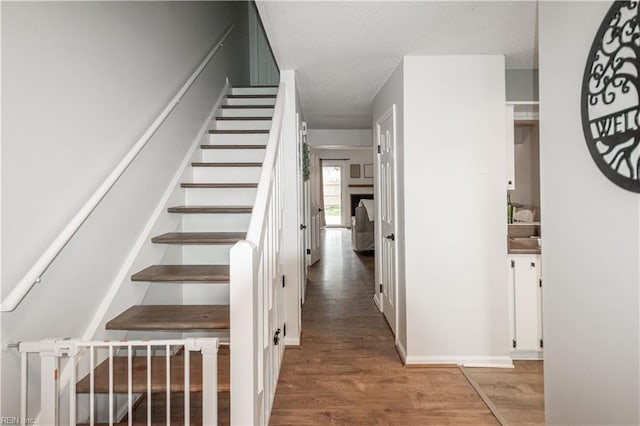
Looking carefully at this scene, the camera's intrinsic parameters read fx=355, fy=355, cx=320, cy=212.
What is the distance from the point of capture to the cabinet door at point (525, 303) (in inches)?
107

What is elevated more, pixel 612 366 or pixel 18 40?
pixel 18 40

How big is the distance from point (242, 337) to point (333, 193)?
10.5 metres

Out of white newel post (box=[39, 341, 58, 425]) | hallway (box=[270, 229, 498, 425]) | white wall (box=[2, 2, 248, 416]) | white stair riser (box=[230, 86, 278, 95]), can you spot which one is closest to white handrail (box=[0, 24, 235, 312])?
white wall (box=[2, 2, 248, 416])

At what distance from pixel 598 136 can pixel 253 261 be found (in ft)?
4.13

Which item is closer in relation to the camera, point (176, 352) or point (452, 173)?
point (176, 352)

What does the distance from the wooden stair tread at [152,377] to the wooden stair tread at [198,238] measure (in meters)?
0.69

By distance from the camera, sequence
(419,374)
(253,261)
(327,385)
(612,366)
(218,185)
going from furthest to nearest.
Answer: (218,185) < (419,374) < (327,385) < (253,261) < (612,366)

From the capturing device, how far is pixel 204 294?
2539 mm

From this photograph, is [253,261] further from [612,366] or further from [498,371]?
[498,371]

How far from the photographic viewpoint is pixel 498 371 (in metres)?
2.58

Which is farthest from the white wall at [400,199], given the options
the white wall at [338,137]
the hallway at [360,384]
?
the white wall at [338,137]

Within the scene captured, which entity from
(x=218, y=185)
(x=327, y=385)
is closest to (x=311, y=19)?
(x=218, y=185)

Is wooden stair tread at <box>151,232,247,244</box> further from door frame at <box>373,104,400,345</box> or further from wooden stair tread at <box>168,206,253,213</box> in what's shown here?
door frame at <box>373,104,400,345</box>

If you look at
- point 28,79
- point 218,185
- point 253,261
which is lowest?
point 253,261
